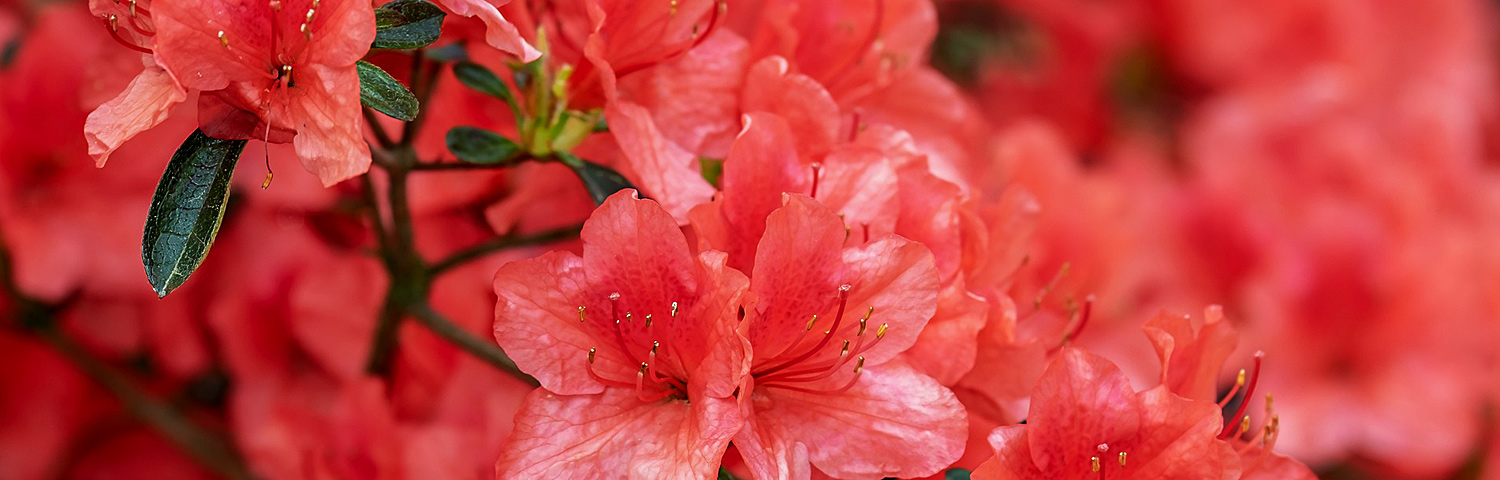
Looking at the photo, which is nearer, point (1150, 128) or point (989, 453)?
point (989, 453)

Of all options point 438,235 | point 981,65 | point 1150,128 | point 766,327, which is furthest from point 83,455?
point 1150,128

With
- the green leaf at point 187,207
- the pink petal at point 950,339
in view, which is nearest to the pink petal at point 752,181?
the pink petal at point 950,339

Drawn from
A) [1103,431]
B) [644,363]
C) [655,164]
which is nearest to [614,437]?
[644,363]

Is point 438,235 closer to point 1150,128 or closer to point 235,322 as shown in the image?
point 235,322

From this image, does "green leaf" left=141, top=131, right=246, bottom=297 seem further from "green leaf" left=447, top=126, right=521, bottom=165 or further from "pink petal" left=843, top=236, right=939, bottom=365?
"pink petal" left=843, top=236, right=939, bottom=365

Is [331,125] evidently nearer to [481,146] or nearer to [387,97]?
[387,97]

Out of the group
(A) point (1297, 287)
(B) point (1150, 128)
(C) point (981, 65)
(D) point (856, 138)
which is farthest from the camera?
(B) point (1150, 128)
